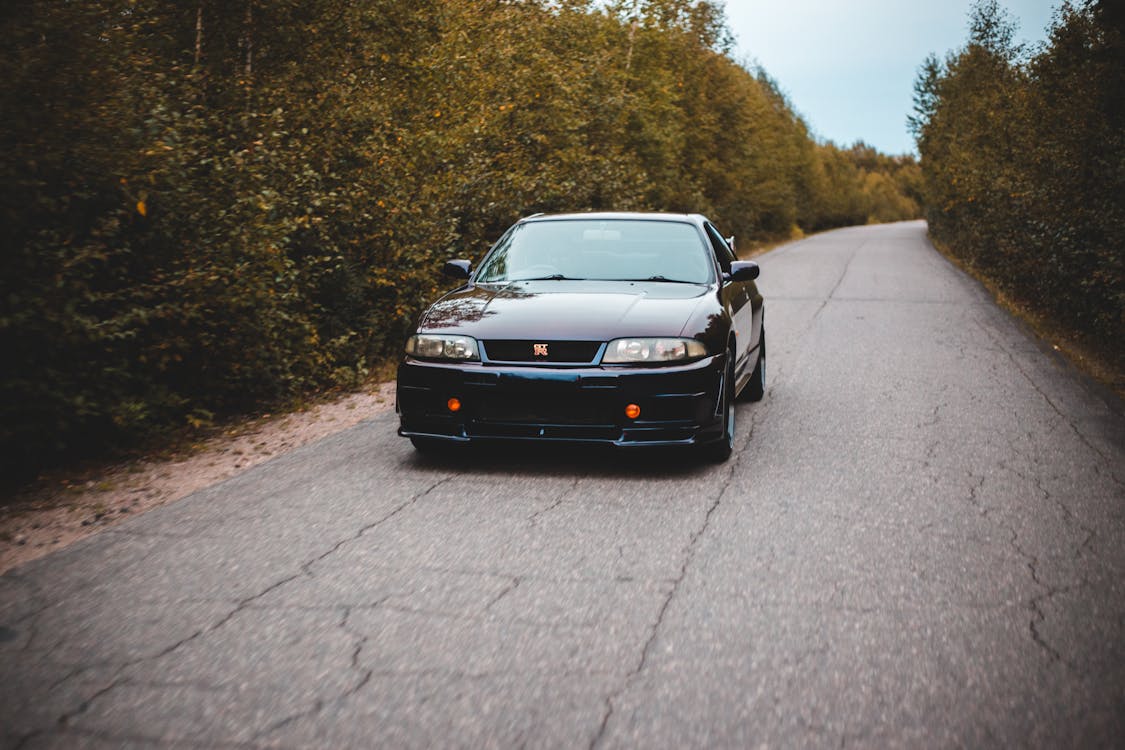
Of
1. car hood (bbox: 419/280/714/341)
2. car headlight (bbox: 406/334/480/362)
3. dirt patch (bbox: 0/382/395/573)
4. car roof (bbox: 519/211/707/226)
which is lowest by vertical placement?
dirt patch (bbox: 0/382/395/573)

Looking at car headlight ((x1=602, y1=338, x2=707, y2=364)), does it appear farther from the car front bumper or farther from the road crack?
the road crack

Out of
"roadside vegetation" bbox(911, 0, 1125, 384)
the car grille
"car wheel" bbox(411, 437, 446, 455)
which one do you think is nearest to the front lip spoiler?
"car wheel" bbox(411, 437, 446, 455)

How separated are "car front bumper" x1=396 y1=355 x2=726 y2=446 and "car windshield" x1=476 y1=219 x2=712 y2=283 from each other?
128 centimetres

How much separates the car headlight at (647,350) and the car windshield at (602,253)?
→ 3.88 feet

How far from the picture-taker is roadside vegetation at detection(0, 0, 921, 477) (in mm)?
5207

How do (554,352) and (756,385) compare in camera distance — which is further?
(756,385)

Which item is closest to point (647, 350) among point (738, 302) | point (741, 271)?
point (738, 302)

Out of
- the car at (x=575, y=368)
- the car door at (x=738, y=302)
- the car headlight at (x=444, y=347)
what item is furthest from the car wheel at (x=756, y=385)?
the car headlight at (x=444, y=347)

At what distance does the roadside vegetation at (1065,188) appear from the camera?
10602 mm

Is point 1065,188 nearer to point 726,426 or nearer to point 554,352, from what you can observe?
point 726,426

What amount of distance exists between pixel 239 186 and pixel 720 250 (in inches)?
149

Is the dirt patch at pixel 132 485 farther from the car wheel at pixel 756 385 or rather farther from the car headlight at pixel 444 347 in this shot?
the car wheel at pixel 756 385

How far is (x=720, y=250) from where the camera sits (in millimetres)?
7230

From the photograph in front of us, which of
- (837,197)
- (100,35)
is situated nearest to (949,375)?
(100,35)
